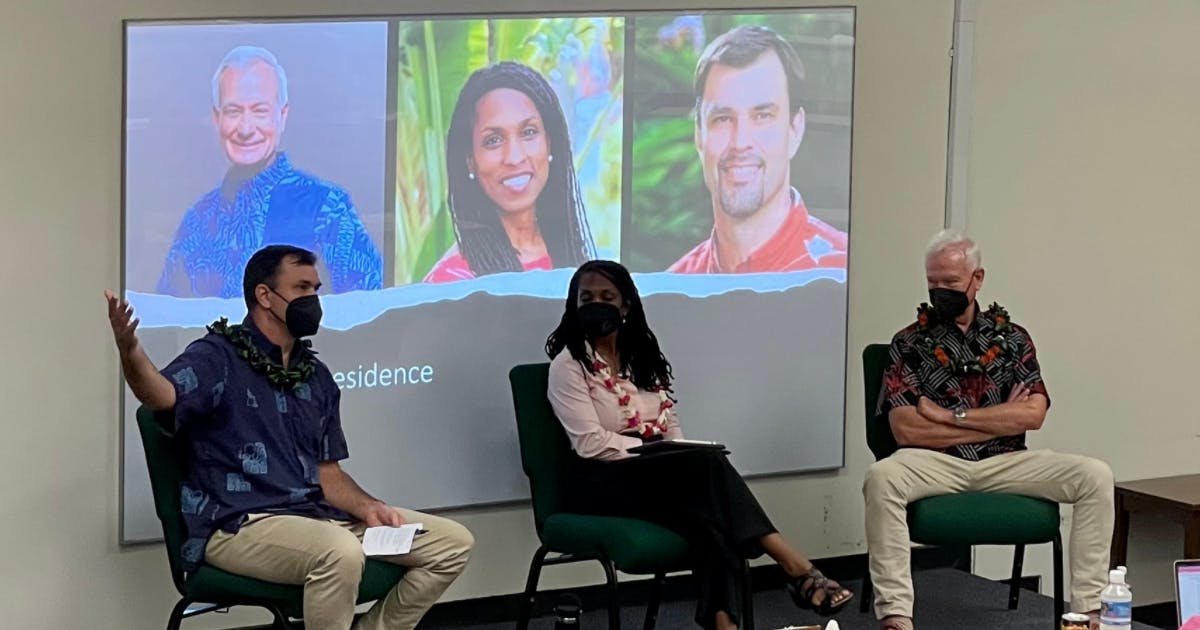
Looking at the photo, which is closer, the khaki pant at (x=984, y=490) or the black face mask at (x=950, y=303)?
A: the khaki pant at (x=984, y=490)

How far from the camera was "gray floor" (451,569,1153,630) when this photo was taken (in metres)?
5.40

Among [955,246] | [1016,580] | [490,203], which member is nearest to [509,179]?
[490,203]

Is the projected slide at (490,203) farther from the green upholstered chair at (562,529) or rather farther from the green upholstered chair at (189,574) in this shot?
the green upholstered chair at (189,574)

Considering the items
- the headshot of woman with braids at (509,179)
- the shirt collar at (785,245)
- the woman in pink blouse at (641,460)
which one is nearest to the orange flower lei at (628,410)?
the woman in pink blouse at (641,460)

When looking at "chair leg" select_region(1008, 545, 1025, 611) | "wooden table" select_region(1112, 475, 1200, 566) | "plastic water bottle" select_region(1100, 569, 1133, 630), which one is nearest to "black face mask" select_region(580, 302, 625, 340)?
"chair leg" select_region(1008, 545, 1025, 611)

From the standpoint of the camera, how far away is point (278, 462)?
4.27 metres

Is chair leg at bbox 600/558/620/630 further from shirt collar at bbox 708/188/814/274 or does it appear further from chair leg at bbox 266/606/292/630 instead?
shirt collar at bbox 708/188/814/274

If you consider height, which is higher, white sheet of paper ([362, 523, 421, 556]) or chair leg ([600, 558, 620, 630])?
white sheet of paper ([362, 523, 421, 556])

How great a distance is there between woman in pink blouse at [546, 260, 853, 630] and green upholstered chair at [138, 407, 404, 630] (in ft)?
2.69

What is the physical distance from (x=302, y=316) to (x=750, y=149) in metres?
1.89

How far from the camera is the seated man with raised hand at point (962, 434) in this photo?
16.6 ft

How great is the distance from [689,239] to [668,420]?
2.38ft

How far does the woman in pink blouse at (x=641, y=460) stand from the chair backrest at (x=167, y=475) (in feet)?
3.90

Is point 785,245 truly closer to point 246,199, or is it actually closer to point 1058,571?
point 1058,571
